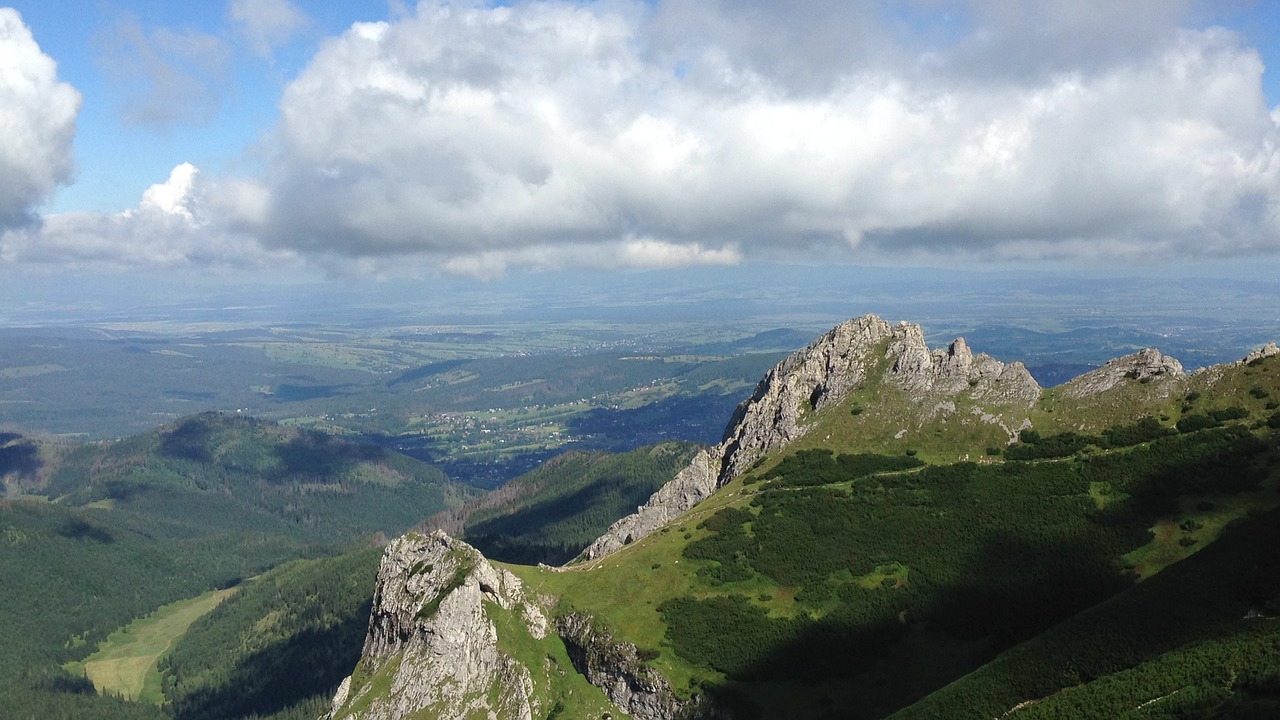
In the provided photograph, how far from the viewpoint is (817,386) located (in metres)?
164

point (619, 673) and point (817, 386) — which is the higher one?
point (817, 386)

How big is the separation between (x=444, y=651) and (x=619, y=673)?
27924 millimetres

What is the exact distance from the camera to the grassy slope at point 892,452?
94.3 metres

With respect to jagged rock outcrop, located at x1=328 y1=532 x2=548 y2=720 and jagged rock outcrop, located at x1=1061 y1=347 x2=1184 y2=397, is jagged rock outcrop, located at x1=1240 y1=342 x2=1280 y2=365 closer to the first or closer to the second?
jagged rock outcrop, located at x1=1061 y1=347 x2=1184 y2=397

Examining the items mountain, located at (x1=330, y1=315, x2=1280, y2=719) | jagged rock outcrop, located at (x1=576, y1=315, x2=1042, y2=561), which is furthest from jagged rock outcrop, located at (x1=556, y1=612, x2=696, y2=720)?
jagged rock outcrop, located at (x1=576, y1=315, x2=1042, y2=561)

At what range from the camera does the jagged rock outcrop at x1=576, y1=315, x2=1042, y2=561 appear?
14612cm

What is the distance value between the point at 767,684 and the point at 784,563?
22194 mm

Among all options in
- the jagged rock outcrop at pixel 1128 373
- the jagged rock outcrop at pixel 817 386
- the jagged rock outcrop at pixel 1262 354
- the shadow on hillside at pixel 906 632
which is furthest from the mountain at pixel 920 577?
the jagged rock outcrop at pixel 1262 354

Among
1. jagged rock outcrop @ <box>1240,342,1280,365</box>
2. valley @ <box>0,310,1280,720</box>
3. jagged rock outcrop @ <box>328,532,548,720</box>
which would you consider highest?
jagged rock outcrop @ <box>1240,342,1280,365</box>

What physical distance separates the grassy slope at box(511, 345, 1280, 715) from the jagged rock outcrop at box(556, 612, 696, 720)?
6.39 feet

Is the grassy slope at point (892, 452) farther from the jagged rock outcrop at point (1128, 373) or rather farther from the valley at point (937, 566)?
the jagged rock outcrop at point (1128, 373)

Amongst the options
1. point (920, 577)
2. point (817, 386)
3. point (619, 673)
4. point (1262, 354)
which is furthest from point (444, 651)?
point (1262, 354)

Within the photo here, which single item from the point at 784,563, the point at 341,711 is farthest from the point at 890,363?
the point at 341,711

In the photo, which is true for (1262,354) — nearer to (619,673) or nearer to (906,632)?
(906,632)
